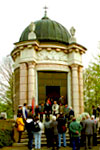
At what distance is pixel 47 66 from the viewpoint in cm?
2008

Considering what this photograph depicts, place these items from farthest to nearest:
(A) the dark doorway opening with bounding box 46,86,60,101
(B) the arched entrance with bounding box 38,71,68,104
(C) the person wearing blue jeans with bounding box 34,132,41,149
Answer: (A) the dark doorway opening with bounding box 46,86,60,101 → (B) the arched entrance with bounding box 38,71,68,104 → (C) the person wearing blue jeans with bounding box 34,132,41,149

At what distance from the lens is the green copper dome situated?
21094 millimetres

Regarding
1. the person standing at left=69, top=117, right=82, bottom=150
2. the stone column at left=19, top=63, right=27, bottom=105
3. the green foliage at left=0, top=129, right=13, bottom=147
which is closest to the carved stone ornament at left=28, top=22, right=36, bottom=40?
the stone column at left=19, top=63, right=27, bottom=105

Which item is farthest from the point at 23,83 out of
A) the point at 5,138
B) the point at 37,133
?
the point at 37,133

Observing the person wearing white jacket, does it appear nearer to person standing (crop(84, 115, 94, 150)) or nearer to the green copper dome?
person standing (crop(84, 115, 94, 150))

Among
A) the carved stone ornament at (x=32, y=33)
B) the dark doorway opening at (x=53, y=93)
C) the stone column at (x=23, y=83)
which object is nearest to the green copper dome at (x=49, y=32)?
the carved stone ornament at (x=32, y=33)

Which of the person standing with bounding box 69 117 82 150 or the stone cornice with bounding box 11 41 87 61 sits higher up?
the stone cornice with bounding box 11 41 87 61

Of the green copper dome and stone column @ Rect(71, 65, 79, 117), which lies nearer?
stone column @ Rect(71, 65, 79, 117)

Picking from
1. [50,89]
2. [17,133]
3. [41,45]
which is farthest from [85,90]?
[17,133]

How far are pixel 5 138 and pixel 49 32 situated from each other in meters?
11.1

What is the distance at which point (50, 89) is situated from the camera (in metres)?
21.9

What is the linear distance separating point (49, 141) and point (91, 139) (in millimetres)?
2200

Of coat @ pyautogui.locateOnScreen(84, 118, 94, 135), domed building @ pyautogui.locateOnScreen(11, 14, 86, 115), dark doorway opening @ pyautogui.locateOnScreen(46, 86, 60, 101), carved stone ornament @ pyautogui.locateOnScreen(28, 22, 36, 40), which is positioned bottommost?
coat @ pyautogui.locateOnScreen(84, 118, 94, 135)

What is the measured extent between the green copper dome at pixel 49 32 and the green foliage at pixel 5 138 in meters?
9.61
